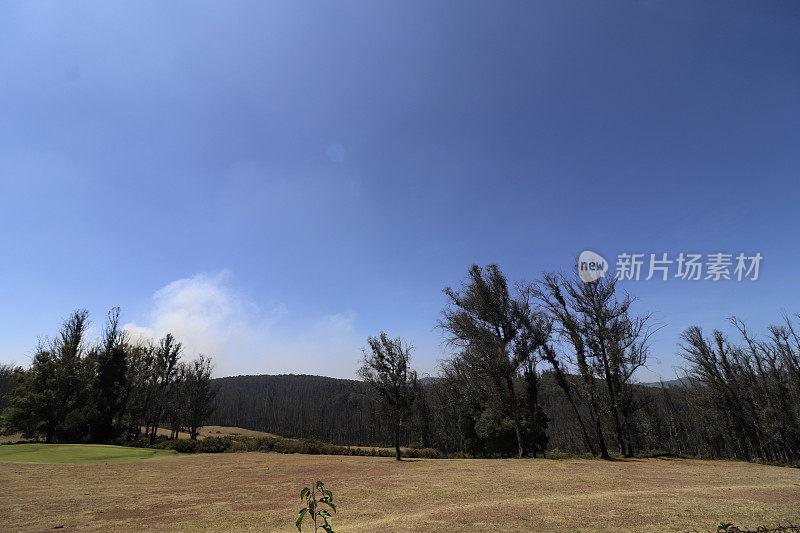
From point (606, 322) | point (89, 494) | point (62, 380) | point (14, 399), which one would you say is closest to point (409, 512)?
point (89, 494)

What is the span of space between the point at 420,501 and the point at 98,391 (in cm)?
3874

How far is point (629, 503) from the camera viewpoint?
23.8ft

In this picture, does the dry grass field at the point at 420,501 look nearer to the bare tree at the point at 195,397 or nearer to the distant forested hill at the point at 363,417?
the distant forested hill at the point at 363,417

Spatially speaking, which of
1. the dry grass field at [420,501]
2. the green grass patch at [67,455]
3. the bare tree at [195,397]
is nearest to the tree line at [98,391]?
the bare tree at [195,397]

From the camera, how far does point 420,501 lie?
7930 millimetres

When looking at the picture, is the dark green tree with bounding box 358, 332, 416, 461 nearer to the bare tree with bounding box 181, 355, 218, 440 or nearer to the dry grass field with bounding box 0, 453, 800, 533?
the dry grass field with bounding box 0, 453, 800, 533

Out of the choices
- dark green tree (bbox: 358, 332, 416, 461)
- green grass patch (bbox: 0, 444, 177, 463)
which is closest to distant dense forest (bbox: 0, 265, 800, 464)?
dark green tree (bbox: 358, 332, 416, 461)

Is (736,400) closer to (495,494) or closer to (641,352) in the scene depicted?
(641,352)

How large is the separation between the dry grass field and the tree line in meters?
22.5

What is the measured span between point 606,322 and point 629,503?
17877 millimetres

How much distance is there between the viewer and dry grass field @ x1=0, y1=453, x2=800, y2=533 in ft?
19.9

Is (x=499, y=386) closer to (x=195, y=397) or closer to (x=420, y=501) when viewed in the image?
(x=420, y=501)

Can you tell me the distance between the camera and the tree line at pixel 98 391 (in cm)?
2830

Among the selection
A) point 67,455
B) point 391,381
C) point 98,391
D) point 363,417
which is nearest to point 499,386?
point 391,381
